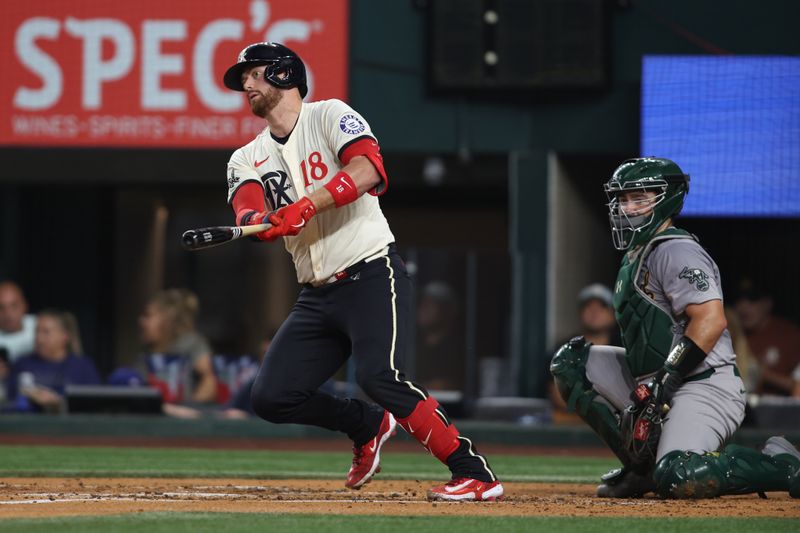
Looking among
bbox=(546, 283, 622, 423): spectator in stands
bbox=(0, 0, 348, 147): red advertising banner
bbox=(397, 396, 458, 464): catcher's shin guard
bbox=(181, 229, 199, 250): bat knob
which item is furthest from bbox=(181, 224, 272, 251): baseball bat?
bbox=(0, 0, 348, 147): red advertising banner

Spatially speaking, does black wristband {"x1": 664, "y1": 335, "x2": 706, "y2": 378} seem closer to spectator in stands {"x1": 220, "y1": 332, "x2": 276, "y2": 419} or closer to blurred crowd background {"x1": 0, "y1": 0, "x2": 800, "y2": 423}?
blurred crowd background {"x1": 0, "y1": 0, "x2": 800, "y2": 423}

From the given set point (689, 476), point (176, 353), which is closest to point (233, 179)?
point (689, 476)

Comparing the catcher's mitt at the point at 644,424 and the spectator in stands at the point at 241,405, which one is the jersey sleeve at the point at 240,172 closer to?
the catcher's mitt at the point at 644,424

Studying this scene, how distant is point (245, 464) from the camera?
9.27m

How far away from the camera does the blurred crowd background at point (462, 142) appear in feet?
41.8

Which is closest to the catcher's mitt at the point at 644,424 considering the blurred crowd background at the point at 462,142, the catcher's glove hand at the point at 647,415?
the catcher's glove hand at the point at 647,415

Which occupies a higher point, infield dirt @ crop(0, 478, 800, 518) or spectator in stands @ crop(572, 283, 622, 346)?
spectator in stands @ crop(572, 283, 622, 346)

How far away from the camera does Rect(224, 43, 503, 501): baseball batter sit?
612 cm

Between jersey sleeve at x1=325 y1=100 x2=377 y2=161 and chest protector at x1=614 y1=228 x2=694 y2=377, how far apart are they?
132 centimetres

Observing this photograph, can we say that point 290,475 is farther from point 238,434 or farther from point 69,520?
point 238,434

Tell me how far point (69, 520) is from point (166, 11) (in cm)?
941

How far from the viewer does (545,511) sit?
5.77 metres

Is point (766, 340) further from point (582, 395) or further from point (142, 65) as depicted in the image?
point (582, 395)

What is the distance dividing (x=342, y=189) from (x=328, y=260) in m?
0.42
